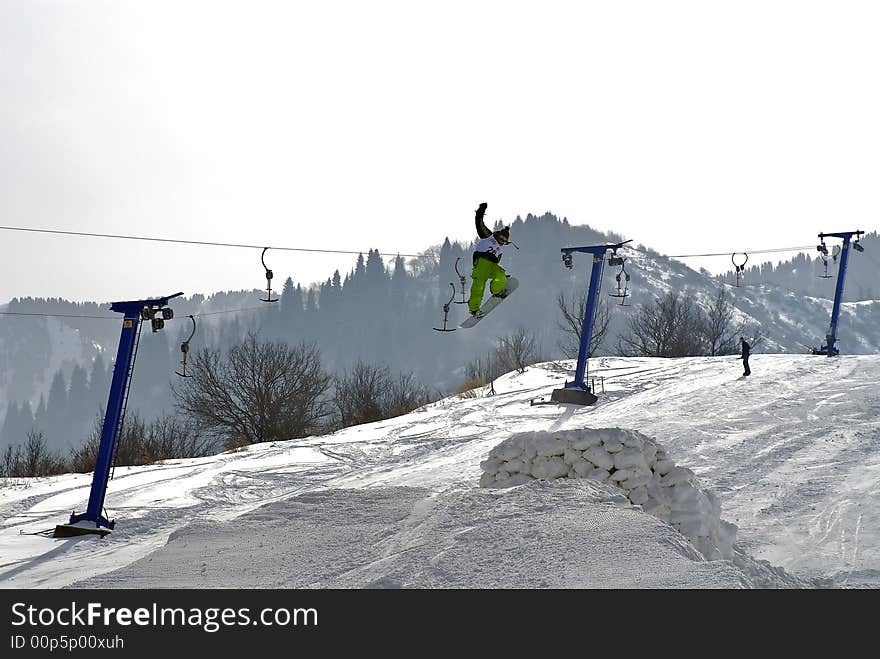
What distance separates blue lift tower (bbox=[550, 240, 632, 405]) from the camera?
20.7 meters

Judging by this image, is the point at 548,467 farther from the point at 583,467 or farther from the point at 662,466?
the point at 662,466

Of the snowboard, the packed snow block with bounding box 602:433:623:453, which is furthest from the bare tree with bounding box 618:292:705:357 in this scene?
the packed snow block with bounding box 602:433:623:453

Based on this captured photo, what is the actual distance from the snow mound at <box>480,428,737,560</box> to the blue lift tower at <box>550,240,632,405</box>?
7.97 m

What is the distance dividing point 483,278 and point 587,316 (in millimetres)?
10425

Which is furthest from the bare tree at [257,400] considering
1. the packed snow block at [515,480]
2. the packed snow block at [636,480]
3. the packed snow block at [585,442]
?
the packed snow block at [636,480]

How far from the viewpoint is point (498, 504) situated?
1013cm

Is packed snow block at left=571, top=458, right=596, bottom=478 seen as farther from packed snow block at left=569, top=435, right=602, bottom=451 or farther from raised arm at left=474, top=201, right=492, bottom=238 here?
raised arm at left=474, top=201, right=492, bottom=238

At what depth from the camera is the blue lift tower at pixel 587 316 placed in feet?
68.0

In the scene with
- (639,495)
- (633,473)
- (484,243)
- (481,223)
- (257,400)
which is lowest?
(257,400)

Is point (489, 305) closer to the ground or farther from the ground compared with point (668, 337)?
farther from the ground

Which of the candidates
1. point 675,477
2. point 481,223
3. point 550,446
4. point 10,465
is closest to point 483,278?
point 481,223

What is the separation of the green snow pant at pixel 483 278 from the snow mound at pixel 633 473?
2.26 meters

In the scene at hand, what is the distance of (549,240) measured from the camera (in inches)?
6619
